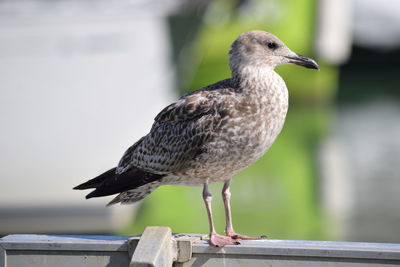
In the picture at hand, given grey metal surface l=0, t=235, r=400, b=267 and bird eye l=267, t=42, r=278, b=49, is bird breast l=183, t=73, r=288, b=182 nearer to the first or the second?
bird eye l=267, t=42, r=278, b=49

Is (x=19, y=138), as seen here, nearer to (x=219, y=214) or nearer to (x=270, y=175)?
(x=219, y=214)

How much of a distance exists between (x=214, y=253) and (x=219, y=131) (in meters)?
0.82

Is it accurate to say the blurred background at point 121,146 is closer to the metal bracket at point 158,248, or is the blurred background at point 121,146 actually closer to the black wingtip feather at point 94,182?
the black wingtip feather at point 94,182

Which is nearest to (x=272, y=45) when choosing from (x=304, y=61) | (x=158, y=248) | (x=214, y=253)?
(x=304, y=61)

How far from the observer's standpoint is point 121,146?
797 cm

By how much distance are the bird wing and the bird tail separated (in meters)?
0.03

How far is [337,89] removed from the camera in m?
20.3

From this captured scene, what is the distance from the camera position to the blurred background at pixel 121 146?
25.9ft

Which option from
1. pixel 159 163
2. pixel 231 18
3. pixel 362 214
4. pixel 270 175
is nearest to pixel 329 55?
pixel 231 18

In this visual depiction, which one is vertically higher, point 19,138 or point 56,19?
point 56,19

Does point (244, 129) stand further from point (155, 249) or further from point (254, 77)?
point (155, 249)

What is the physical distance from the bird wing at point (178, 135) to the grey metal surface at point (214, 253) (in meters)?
0.80

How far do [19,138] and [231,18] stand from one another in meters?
10.8

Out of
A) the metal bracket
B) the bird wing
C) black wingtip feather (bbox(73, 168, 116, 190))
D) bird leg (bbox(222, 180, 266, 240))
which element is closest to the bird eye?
the bird wing
